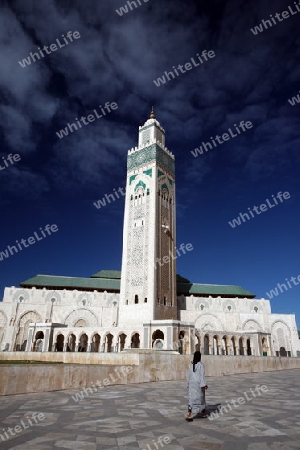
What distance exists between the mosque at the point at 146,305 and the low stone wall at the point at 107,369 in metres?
12.2

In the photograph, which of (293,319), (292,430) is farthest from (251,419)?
(293,319)

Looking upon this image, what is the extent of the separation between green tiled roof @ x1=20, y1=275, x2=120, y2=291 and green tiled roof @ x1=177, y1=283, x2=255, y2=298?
857 cm

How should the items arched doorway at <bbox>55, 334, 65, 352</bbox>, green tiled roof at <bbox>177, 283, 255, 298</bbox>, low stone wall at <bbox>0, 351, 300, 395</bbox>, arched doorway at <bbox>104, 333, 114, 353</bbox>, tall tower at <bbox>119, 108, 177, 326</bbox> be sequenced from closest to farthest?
low stone wall at <bbox>0, 351, 300, 395</bbox> → arched doorway at <bbox>104, 333, 114, 353</bbox> → tall tower at <bbox>119, 108, 177, 326</bbox> → arched doorway at <bbox>55, 334, 65, 352</bbox> → green tiled roof at <bbox>177, 283, 255, 298</bbox>

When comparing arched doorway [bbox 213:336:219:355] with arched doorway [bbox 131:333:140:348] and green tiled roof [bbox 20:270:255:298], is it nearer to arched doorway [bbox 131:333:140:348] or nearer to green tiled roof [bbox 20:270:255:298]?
arched doorway [bbox 131:333:140:348]

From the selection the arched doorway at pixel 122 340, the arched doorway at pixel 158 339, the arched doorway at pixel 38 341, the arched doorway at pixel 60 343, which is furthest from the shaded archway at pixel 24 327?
the arched doorway at pixel 158 339

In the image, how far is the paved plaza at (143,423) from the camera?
3271 millimetres

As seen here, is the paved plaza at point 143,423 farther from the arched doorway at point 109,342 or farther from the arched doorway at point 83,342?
the arched doorway at point 83,342

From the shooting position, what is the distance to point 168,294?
31.8 metres

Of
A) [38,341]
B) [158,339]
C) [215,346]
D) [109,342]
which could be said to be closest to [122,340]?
[109,342]

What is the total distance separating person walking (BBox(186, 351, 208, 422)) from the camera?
4480 millimetres

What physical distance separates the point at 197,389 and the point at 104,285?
34760 millimetres

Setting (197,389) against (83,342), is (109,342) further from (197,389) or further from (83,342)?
(197,389)

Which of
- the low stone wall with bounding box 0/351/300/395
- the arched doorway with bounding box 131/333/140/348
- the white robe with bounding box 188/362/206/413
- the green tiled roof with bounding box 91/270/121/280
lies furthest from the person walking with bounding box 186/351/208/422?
the green tiled roof with bounding box 91/270/121/280

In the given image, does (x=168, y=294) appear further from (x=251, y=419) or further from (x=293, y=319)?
(x=251, y=419)
